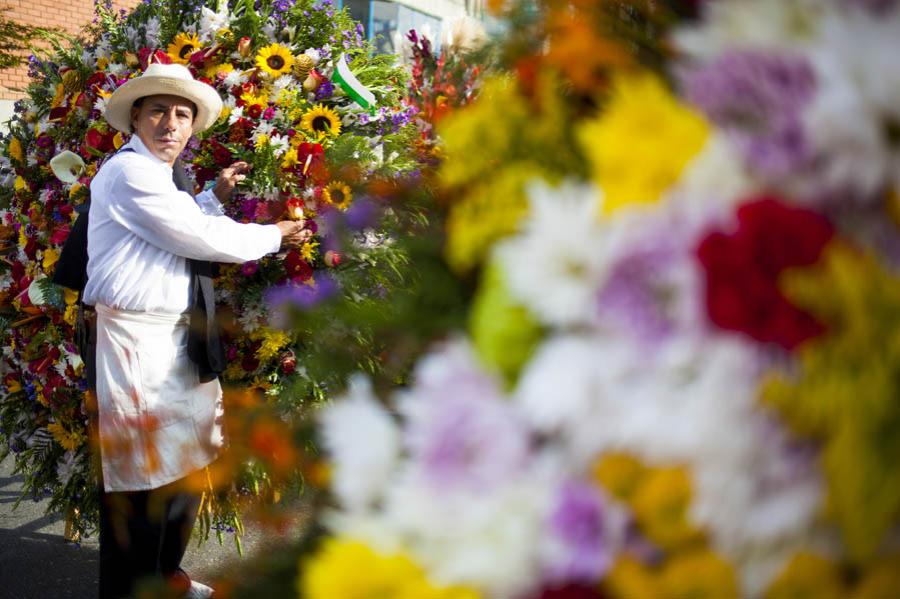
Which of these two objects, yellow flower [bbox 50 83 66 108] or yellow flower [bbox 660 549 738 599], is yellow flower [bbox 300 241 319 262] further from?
yellow flower [bbox 660 549 738 599]

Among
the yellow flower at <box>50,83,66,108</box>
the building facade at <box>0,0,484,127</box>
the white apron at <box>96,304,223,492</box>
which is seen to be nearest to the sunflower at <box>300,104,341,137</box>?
the white apron at <box>96,304,223,492</box>

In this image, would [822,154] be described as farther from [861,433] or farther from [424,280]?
[424,280]

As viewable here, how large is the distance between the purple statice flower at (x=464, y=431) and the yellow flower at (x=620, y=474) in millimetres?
55

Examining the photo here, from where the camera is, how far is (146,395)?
248 centimetres

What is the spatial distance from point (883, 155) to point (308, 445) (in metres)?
0.56

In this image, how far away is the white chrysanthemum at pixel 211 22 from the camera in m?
2.71

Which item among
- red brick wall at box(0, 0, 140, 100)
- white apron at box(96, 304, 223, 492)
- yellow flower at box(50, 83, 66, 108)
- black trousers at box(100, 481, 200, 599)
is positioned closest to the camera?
white apron at box(96, 304, 223, 492)

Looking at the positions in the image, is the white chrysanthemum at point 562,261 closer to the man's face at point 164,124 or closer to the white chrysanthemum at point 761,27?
the white chrysanthemum at point 761,27

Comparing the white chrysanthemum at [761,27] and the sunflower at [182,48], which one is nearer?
the white chrysanthemum at [761,27]

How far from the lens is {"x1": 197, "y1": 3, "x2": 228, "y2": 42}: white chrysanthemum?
2711 mm

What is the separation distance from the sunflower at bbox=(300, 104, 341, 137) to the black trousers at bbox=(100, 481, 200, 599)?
1.24 m

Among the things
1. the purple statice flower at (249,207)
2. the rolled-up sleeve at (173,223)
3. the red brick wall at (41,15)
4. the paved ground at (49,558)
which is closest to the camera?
the rolled-up sleeve at (173,223)

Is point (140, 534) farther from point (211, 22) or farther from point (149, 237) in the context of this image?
point (211, 22)

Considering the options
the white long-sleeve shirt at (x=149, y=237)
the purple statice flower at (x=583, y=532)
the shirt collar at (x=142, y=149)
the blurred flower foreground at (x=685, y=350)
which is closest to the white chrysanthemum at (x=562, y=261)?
the blurred flower foreground at (x=685, y=350)
